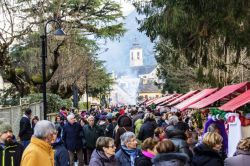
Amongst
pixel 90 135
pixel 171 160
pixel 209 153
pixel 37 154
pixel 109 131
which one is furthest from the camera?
pixel 109 131

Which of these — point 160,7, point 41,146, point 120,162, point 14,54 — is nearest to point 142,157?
point 120,162

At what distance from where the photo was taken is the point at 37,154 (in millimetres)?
6512

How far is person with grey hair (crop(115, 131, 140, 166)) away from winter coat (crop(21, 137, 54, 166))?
229 centimetres

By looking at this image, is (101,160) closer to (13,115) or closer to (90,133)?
(90,133)

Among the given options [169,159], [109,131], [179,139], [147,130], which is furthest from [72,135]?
[169,159]

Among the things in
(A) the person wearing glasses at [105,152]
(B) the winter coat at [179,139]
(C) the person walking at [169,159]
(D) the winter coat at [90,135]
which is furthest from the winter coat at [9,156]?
(D) the winter coat at [90,135]

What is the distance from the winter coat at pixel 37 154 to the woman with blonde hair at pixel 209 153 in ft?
8.08

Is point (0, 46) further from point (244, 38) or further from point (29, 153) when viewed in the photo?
point (29, 153)

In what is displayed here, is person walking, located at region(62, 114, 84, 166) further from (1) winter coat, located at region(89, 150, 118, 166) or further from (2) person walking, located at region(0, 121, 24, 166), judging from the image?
(1) winter coat, located at region(89, 150, 118, 166)

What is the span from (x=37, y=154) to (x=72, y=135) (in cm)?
944

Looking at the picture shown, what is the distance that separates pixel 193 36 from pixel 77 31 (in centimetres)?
1919

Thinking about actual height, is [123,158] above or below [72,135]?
above

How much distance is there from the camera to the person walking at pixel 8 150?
820 cm

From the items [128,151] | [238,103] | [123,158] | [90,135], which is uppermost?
[238,103]
